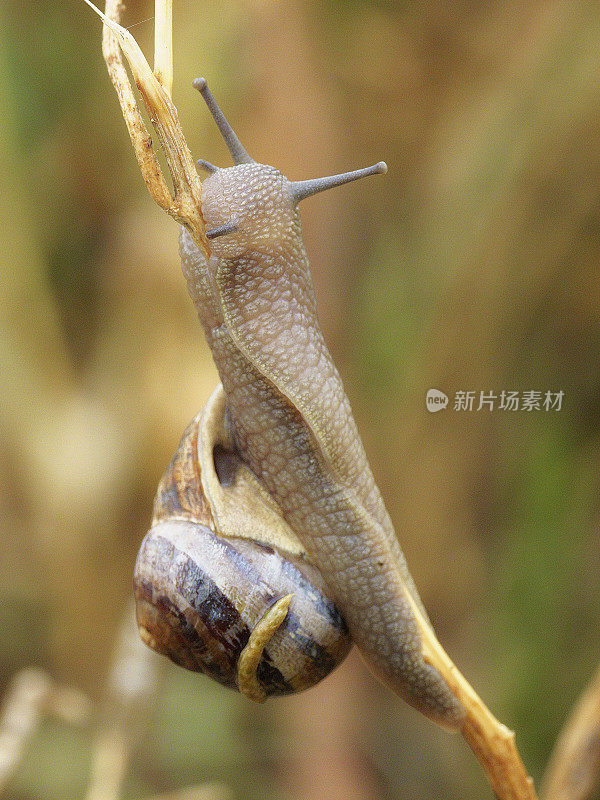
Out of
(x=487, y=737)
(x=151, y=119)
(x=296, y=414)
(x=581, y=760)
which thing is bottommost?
(x=581, y=760)

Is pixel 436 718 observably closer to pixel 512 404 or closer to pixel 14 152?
pixel 512 404

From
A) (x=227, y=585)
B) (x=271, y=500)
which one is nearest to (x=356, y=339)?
(x=271, y=500)

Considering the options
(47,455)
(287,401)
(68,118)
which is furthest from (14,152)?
(287,401)

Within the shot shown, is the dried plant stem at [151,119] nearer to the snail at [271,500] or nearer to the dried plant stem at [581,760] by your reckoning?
the snail at [271,500]

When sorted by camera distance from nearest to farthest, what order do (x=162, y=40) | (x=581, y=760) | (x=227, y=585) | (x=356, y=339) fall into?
1. (x=162, y=40)
2. (x=227, y=585)
3. (x=581, y=760)
4. (x=356, y=339)

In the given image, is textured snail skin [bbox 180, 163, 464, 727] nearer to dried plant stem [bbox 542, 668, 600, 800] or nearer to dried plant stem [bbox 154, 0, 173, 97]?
dried plant stem [bbox 154, 0, 173, 97]

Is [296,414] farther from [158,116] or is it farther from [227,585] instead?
[158,116]

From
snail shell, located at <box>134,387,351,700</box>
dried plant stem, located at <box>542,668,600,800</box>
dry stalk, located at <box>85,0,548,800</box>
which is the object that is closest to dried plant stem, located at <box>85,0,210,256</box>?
dry stalk, located at <box>85,0,548,800</box>
